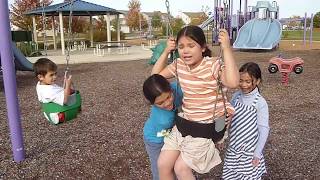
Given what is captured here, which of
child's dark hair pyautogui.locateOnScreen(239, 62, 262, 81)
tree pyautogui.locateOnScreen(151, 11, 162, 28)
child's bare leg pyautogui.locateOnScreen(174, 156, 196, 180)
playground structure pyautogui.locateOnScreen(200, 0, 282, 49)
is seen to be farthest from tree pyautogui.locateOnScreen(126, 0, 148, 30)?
child's bare leg pyautogui.locateOnScreen(174, 156, 196, 180)

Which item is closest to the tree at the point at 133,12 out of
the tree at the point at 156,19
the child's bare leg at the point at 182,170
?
the tree at the point at 156,19

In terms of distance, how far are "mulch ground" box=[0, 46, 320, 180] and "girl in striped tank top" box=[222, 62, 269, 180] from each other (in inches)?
37.3

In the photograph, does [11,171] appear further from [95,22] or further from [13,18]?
[95,22]

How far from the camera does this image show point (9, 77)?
159 inches

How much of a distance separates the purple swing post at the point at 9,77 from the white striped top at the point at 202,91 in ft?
7.98

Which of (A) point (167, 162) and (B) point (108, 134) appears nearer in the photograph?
(A) point (167, 162)

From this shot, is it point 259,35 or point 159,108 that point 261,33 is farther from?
point 159,108

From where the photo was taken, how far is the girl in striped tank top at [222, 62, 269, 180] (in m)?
2.66

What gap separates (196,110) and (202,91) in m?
0.13

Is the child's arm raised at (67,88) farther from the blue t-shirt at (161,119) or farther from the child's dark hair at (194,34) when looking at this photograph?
the child's dark hair at (194,34)

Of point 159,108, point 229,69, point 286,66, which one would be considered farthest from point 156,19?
point 229,69

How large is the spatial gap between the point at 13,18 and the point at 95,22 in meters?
13.9

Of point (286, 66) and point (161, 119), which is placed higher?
point (161, 119)

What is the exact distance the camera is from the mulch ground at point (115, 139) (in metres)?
3.86
